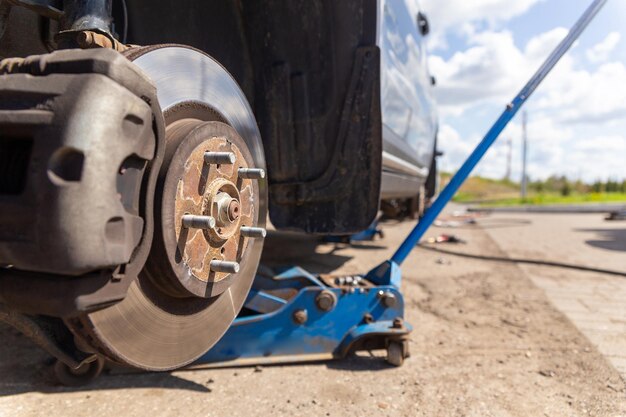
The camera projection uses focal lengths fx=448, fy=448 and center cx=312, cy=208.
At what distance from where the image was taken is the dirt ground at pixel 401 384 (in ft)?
5.09

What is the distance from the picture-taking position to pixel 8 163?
0.70m

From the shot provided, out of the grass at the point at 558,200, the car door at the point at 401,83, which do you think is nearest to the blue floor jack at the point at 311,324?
the car door at the point at 401,83

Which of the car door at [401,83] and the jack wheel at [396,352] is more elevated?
the car door at [401,83]

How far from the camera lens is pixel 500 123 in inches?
91.9

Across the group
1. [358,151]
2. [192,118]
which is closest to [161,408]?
[192,118]

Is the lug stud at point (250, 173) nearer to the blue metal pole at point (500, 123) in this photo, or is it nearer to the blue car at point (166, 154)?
the blue car at point (166, 154)

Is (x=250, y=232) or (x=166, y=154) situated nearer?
(x=166, y=154)

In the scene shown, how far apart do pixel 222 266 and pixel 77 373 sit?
3.29 ft

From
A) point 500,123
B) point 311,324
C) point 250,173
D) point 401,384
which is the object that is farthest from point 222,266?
point 500,123

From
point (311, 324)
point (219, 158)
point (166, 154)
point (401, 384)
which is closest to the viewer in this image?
point (166, 154)

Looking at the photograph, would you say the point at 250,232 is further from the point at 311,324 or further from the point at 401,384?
the point at 401,384

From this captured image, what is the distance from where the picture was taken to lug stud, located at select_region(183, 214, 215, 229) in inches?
37.3

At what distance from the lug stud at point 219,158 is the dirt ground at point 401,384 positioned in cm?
94

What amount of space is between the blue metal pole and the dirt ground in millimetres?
509
